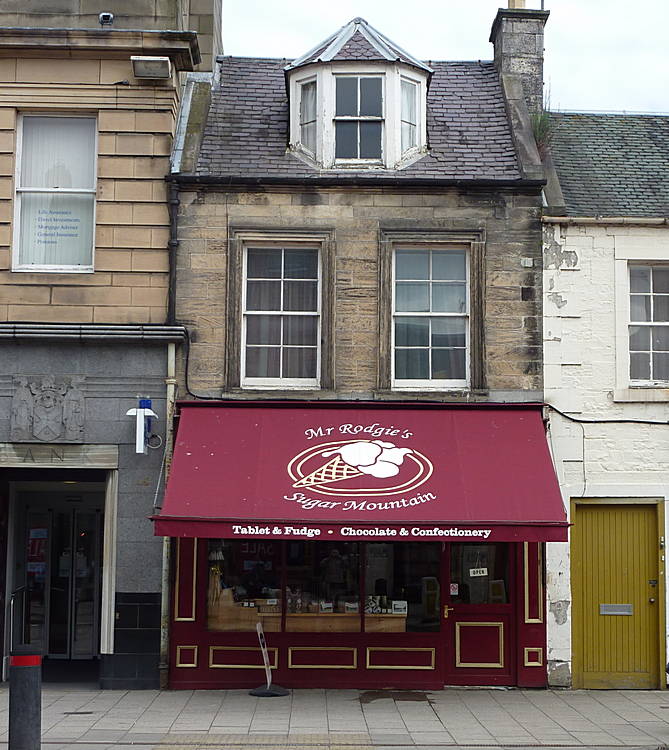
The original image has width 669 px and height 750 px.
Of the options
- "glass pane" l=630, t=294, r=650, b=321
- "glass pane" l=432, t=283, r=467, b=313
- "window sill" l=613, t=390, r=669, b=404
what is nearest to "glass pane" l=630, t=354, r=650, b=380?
"window sill" l=613, t=390, r=669, b=404

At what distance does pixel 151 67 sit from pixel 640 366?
309 inches

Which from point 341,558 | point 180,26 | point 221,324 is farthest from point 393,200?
point 341,558

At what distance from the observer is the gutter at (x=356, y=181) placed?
14258 millimetres

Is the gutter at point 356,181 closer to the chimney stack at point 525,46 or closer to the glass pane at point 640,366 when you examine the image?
the chimney stack at point 525,46

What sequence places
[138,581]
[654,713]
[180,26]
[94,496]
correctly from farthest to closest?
1. [94,496]
2. [180,26]
3. [138,581]
4. [654,713]

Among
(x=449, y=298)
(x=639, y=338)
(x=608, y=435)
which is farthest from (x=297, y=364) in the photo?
(x=639, y=338)

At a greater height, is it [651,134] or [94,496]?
[651,134]

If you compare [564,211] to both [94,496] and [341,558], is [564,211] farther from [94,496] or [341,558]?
[94,496]

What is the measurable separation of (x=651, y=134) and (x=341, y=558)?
333 inches

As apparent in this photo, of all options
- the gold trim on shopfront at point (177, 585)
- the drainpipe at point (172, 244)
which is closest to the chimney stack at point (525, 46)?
the drainpipe at point (172, 244)

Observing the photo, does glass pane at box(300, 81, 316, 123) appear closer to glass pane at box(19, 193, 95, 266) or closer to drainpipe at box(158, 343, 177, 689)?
glass pane at box(19, 193, 95, 266)

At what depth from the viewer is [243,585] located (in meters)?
13.9

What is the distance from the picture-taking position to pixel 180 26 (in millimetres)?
14734

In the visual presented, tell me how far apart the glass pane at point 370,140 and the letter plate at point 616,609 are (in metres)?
6.88
